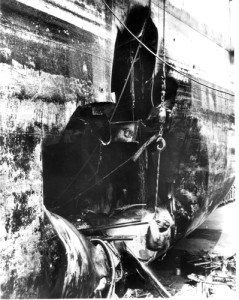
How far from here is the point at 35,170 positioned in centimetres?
308

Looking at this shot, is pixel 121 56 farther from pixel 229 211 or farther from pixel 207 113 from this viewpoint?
pixel 229 211

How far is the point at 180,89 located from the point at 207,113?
4.22 ft

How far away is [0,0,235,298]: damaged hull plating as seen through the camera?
2930 millimetres

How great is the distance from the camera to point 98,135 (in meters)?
3.78

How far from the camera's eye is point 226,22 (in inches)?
283

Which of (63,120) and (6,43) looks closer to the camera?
(6,43)

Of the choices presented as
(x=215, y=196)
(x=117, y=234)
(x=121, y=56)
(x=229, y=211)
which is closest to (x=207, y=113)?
(x=215, y=196)

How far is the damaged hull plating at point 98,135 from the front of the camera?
115 inches

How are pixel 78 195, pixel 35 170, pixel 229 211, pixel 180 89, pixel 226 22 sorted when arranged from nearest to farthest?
pixel 35 170
pixel 78 195
pixel 180 89
pixel 226 22
pixel 229 211

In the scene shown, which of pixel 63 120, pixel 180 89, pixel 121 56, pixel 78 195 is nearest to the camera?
pixel 63 120

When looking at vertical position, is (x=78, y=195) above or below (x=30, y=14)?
below

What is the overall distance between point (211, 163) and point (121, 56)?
3.32m

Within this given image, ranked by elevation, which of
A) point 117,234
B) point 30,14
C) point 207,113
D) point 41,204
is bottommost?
point 117,234

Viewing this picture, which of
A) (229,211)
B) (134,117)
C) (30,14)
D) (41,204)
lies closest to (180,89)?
(134,117)
